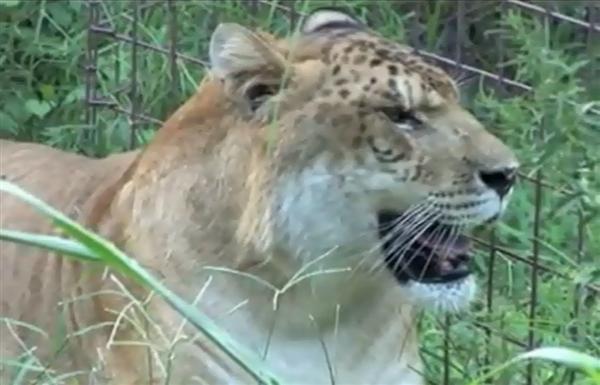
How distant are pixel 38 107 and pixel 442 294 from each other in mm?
2223

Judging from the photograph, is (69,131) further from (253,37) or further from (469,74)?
(253,37)

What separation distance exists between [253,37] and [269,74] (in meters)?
0.07

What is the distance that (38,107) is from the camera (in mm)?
5543

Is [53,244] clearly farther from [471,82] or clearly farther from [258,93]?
Answer: [471,82]

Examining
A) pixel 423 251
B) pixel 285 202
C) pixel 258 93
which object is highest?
pixel 258 93

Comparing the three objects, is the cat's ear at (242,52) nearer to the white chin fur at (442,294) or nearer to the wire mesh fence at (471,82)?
the white chin fur at (442,294)

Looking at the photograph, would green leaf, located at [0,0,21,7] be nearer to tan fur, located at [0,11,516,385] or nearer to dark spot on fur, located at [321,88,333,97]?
tan fur, located at [0,11,516,385]

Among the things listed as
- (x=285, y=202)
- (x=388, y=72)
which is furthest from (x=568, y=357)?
(x=388, y=72)

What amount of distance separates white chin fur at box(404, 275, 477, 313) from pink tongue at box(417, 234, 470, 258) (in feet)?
0.16

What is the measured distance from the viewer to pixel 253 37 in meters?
3.52

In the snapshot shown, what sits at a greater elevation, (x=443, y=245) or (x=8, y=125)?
(x=443, y=245)

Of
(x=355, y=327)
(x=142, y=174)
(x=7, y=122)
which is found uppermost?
(x=142, y=174)

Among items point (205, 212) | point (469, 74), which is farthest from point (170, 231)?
point (469, 74)

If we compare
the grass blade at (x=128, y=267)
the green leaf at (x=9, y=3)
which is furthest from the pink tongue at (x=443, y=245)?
the green leaf at (x=9, y=3)
